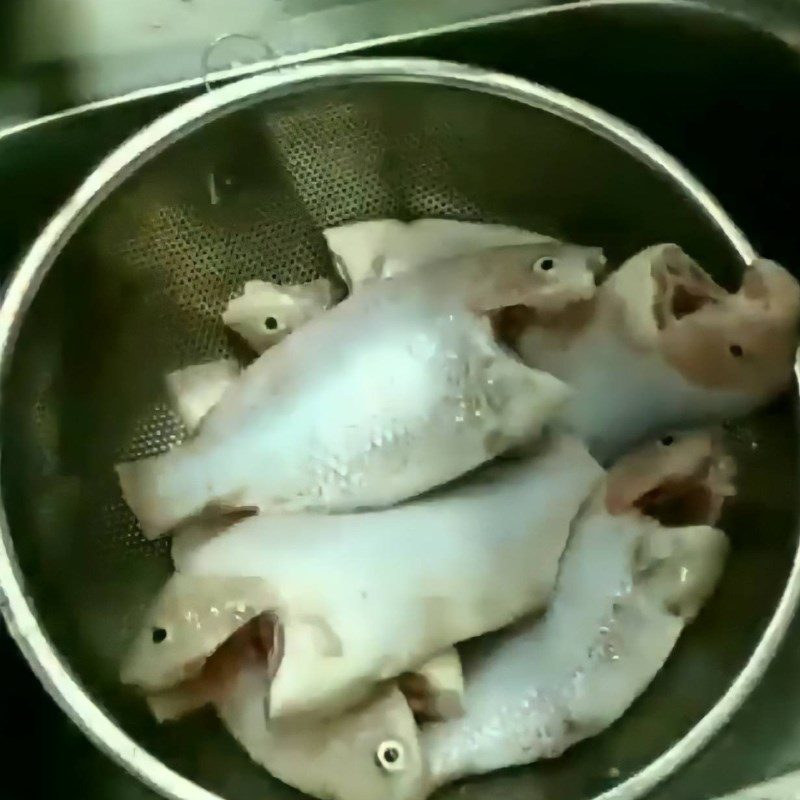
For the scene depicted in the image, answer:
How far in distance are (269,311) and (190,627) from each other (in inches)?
10.0

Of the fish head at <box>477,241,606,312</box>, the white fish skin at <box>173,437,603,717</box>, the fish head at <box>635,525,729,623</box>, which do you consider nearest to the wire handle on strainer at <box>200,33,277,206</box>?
the fish head at <box>477,241,606,312</box>

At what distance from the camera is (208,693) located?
0.69 metres

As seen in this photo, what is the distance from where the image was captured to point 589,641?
0.70 m

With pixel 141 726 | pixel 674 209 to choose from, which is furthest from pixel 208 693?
pixel 674 209

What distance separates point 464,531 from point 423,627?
0.23ft

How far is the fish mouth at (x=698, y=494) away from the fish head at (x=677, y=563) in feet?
0.11

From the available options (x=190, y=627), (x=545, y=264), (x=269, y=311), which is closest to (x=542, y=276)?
(x=545, y=264)

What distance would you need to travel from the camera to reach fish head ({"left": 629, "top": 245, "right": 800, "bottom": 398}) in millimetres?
717

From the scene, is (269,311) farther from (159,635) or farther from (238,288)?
(159,635)

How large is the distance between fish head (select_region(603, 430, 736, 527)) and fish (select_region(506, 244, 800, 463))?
0.02 m

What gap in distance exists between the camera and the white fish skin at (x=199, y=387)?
2.53 feet

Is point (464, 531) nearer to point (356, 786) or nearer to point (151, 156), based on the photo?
point (356, 786)

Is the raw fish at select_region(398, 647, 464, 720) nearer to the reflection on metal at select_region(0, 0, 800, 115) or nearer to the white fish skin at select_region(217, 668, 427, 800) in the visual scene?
the white fish skin at select_region(217, 668, 427, 800)

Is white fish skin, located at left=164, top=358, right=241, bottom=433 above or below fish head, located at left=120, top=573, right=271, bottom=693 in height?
above
